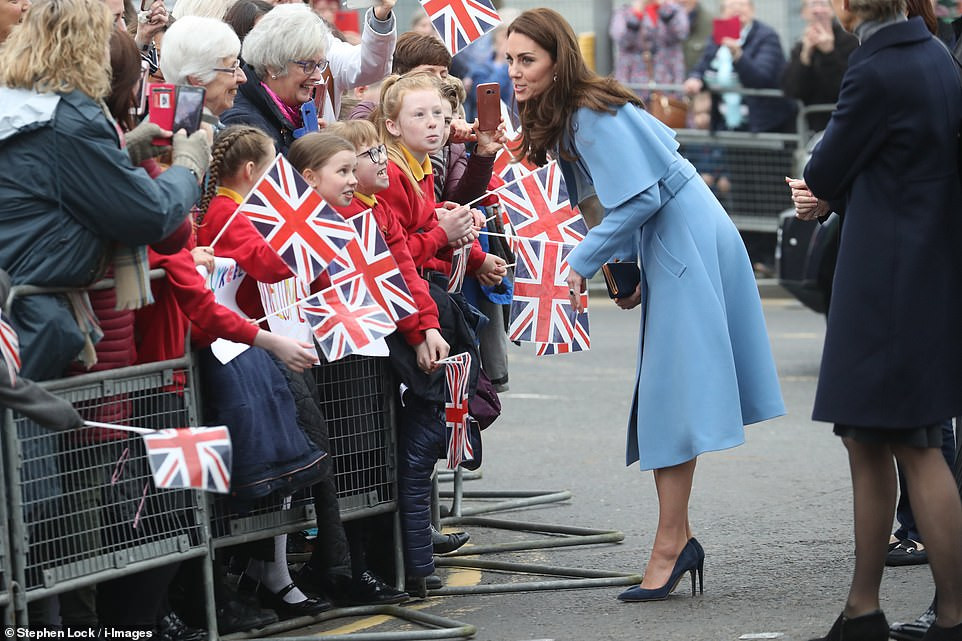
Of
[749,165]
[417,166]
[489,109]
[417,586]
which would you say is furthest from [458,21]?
[749,165]

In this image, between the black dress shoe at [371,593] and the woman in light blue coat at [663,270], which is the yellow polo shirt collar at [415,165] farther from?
the black dress shoe at [371,593]

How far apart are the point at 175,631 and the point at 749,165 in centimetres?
1216

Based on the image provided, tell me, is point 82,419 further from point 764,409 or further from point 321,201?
point 764,409

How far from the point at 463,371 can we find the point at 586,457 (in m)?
3.17

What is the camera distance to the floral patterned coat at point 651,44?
1808 cm

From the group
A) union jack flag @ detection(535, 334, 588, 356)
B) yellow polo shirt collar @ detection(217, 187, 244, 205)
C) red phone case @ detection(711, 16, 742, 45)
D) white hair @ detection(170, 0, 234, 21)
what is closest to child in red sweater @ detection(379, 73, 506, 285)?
yellow polo shirt collar @ detection(217, 187, 244, 205)

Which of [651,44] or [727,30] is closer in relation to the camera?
[727,30]

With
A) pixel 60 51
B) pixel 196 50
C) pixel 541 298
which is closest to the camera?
pixel 60 51

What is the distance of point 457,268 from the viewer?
731 cm

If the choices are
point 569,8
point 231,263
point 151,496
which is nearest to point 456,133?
point 231,263

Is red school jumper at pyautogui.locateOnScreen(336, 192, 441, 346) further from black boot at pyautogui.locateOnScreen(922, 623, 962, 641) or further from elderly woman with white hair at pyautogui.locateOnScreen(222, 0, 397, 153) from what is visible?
black boot at pyautogui.locateOnScreen(922, 623, 962, 641)

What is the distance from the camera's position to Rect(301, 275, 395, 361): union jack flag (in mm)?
5938

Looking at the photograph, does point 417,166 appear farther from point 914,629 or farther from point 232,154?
point 914,629

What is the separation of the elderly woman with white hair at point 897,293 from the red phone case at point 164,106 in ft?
6.69
